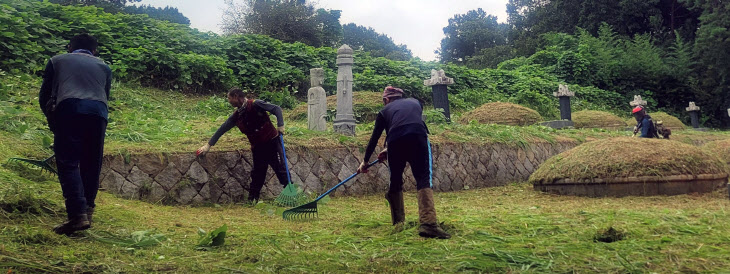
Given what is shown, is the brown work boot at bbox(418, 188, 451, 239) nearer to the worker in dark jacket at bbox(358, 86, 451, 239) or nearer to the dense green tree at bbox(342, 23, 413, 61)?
the worker in dark jacket at bbox(358, 86, 451, 239)

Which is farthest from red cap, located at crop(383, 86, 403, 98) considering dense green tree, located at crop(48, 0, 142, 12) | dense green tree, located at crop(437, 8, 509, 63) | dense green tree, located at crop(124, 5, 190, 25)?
dense green tree, located at crop(437, 8, 509, 63)

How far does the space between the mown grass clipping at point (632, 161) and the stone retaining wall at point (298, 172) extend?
165 cm

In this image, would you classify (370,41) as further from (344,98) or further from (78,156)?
(78,156)

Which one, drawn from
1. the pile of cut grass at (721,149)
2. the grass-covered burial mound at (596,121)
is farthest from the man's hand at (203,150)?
the grass-covered burial mound at (596,121)

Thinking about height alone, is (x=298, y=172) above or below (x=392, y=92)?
below

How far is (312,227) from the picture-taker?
6.15 metres

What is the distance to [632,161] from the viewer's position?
29.4ft

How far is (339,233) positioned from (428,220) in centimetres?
93

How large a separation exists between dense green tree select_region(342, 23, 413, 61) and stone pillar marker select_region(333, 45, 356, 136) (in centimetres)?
2931

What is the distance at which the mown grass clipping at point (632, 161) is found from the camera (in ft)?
29.0

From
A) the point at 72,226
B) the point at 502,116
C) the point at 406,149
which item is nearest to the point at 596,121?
the point at 502,116

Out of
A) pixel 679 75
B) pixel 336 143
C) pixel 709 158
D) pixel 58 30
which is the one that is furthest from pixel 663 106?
pixel 58 30

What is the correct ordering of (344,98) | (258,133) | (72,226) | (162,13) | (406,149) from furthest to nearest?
(162,13), (344,98), (258,133), (406,149), (72,226)

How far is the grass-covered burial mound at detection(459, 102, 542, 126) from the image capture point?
15992 mm
